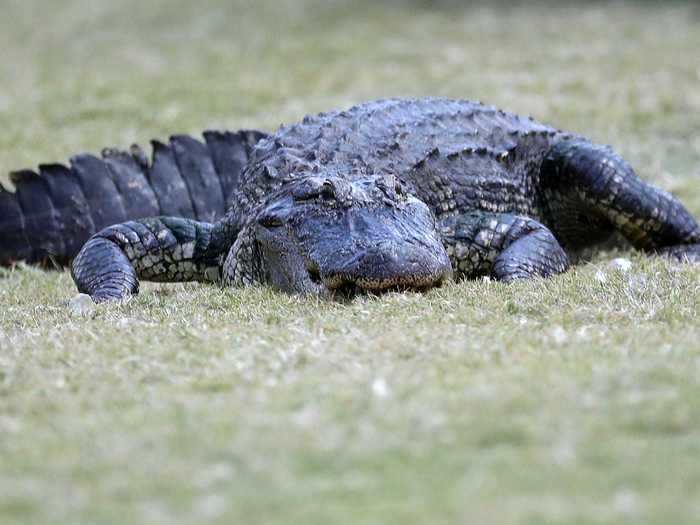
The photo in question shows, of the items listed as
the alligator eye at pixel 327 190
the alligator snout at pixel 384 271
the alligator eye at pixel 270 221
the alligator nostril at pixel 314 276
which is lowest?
the alligator nostril at pixel 314 276

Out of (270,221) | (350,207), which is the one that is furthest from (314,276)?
(270,221)

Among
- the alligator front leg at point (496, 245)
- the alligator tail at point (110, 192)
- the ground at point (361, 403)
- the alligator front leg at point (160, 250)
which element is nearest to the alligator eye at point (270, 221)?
the ground at point (361, 403)

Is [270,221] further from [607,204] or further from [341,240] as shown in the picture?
[607,204]

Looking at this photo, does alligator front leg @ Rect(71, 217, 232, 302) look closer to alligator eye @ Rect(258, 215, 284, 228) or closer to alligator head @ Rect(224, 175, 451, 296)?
alligator head @ Rect(224, 175, 451, 296)

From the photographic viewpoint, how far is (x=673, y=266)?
6445mm

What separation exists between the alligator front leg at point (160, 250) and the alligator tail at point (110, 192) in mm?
1046

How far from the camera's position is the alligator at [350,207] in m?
5.82

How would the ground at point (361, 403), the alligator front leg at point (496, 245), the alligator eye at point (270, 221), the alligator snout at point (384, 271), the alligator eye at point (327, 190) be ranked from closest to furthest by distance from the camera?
the ground at point (361, 403) → the alligator snout at point (384, 271) → the alligator eye at point (327, 190) → the alligator eye at point (270, 221) → the alligator front leg at point (496, 245)

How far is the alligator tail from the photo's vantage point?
780 centimetres

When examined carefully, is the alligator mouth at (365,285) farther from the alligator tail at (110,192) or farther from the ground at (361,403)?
the alligator tail at (110,192)

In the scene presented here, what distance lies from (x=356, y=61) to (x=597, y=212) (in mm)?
8411

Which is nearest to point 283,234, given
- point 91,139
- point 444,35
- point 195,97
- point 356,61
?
point 91,139

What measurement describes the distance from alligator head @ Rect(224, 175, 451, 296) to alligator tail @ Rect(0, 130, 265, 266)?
5.71ft

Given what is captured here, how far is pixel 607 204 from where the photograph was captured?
7355 mm
